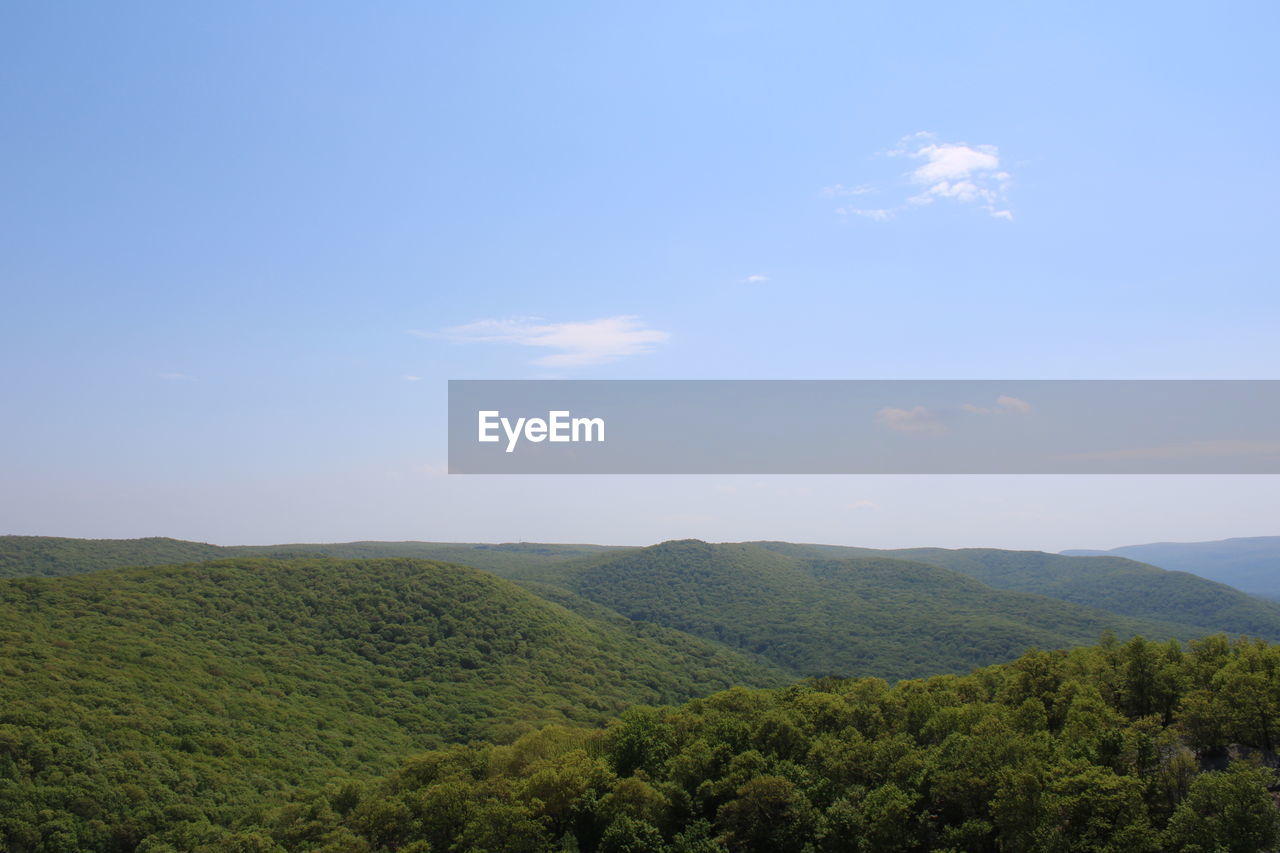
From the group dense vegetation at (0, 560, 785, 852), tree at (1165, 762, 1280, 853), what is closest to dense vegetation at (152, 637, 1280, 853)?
tree at (1165, 762, 1280, 853)

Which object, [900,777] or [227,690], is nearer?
[900,777]

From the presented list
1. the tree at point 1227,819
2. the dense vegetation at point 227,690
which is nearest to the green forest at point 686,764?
the tree at point 1227,819

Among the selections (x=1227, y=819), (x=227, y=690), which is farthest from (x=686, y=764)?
(x=227, y=690)

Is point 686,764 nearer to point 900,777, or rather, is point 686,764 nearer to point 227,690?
point 900,777

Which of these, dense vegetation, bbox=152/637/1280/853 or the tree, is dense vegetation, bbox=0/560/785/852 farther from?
the tree

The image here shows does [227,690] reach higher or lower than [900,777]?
lower
